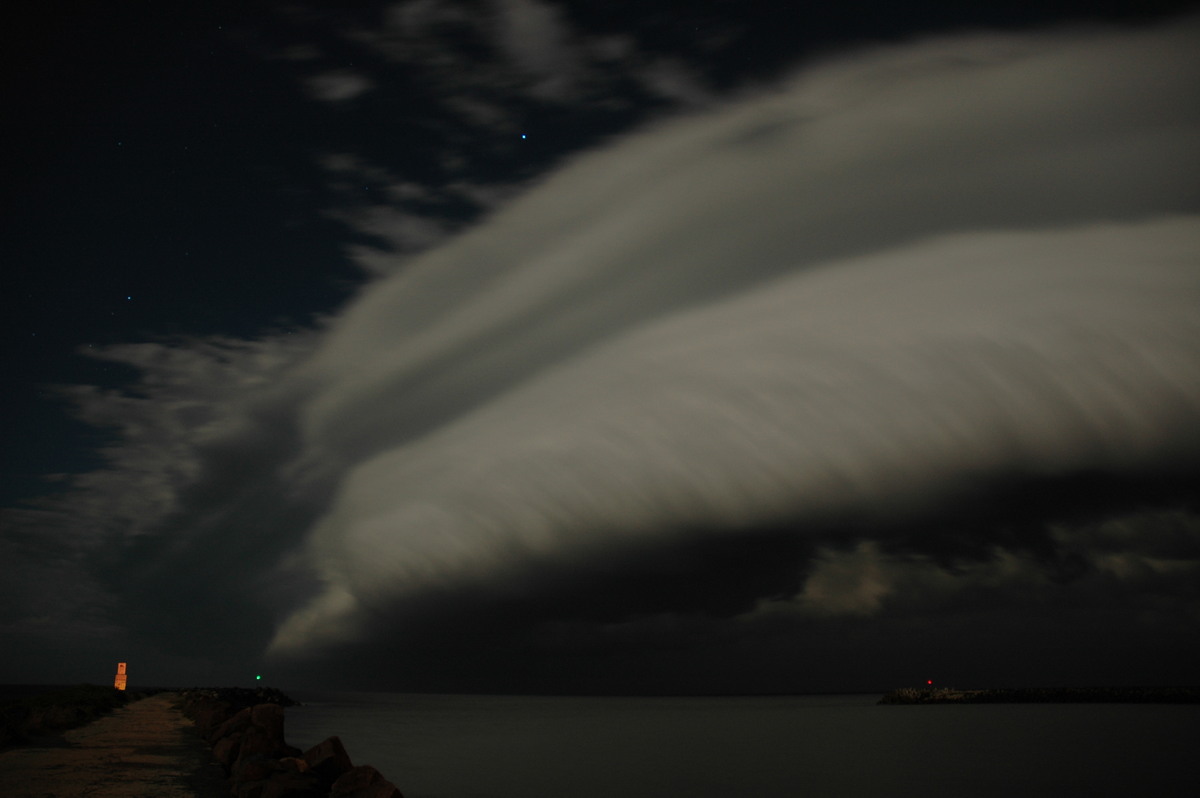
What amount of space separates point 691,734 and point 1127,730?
41983mm

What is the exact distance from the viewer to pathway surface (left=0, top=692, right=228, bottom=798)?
20.4m

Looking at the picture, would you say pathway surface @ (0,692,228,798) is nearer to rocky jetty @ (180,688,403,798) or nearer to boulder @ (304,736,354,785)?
rocky jetty @ (180,688,403,798)

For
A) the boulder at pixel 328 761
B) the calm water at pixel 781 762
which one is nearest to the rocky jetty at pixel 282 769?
the boulder at pixel 328 761

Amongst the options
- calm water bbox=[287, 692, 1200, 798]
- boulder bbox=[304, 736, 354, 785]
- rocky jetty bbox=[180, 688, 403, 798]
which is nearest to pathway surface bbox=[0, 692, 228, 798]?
rocky jetty bbox=[180, 688, 403, 798]

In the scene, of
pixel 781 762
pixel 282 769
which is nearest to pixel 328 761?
pixel 282 769

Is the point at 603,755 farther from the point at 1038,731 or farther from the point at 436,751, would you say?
the point at 1038,731

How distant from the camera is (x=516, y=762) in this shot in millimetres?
50469

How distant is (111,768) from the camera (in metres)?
24.7

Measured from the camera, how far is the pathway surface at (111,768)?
66.9ft

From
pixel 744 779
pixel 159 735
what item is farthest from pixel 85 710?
pixel 744 779

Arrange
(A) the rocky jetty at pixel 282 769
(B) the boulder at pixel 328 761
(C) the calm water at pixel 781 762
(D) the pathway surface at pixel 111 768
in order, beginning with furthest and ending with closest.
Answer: (C) the calm water at pixel 781 762, (B) the boulder at pixel 328 761, (A) the rocky jetty at pixel 282 769, (D) the pathway surface at pixel 111 768

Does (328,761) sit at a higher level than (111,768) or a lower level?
lower

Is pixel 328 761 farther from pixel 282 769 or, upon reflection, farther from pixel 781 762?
pixel 781 762

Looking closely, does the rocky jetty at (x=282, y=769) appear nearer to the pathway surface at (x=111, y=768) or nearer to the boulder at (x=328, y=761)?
the boulder at (x=328, y=761)
